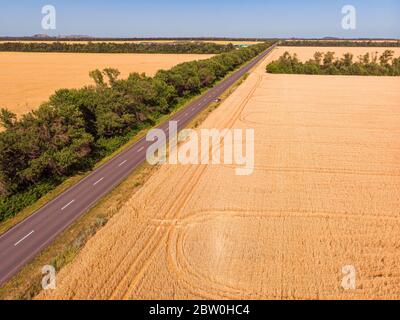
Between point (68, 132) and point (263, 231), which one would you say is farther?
point (68, 132)

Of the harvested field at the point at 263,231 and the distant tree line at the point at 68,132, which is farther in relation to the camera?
the distant tree line at the point at 68,132

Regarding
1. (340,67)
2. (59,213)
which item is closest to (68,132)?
(59,213)

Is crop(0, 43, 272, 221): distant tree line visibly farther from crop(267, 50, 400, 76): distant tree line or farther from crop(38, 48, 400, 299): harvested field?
crop(267, 50, 400, 76): distant tree line

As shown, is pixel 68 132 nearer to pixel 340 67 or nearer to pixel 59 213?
pixel 59 213

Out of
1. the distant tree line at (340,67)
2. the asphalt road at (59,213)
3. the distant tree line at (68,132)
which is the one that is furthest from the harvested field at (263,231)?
the distant tree line at (340,67)

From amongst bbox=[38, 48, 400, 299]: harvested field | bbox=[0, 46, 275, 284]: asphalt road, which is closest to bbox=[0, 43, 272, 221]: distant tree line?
bbox=[0, 46, 275, 284]: asphalt road

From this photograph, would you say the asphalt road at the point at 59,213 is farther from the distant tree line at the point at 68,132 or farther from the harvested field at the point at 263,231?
the harvested field at the point at 263,231
